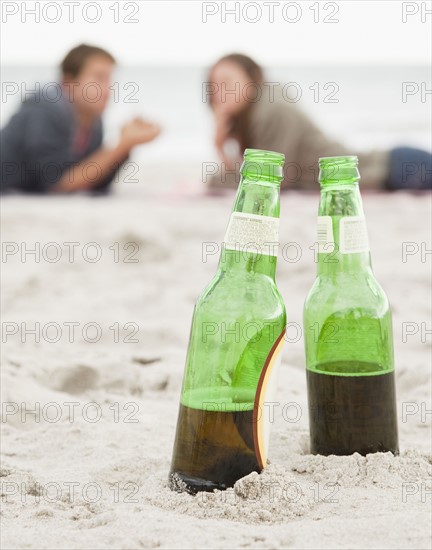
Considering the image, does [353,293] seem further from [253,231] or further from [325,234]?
[253,231]

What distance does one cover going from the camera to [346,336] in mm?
1266

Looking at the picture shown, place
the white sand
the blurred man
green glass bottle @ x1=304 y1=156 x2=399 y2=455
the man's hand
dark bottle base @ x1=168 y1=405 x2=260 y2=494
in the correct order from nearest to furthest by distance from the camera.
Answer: the white sand
dark bottle base @ x1=168 y1=405 x2=260 y2=494
green glass bottle @ x1=304 y1=156 x2=399 y2=455
the man's hand
the blurred man

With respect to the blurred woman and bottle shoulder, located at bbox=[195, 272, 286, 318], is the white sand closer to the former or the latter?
bottle shoulder, located at bbox=[195, 272, 286, 318]

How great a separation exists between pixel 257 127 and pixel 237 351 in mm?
3802

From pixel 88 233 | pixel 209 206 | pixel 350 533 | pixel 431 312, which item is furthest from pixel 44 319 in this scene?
pixel 209 206

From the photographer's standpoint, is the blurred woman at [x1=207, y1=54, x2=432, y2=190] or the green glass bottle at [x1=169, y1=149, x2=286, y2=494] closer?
the green glass bottle at [x1=169, y1=149, x2=286, y2=494]

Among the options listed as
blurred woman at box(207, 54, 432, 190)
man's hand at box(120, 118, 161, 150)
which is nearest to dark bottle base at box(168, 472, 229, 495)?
man's hand at box(120, 118, 161, 150)

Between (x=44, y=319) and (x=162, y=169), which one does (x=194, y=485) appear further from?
(x=162, y=169)

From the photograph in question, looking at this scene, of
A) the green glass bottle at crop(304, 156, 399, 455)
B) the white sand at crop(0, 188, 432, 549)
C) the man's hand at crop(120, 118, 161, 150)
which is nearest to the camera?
the white sand at crop(0, 188, 432, 549)

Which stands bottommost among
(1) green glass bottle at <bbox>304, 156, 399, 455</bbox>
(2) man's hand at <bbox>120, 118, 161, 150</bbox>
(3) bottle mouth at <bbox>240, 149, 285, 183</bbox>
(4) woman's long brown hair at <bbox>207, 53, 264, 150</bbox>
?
(1) green glass bottle at <bbox>304, 156, 399, 455</bbox>

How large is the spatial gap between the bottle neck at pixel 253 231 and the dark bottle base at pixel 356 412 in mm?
217

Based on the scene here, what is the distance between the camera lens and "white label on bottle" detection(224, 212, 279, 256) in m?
1.17

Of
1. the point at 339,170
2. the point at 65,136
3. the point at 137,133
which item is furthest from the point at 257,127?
the point at 339,170

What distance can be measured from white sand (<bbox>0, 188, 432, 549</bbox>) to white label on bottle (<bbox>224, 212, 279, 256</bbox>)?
345 mm
